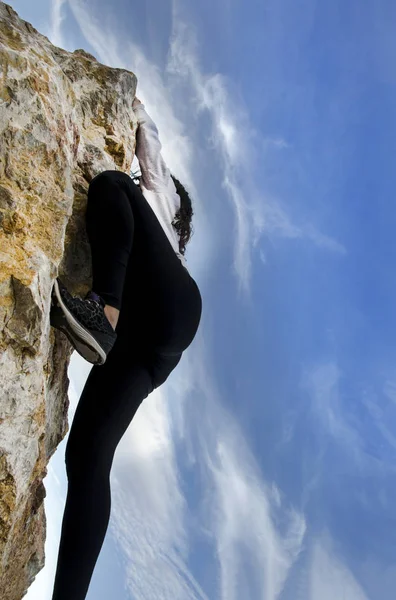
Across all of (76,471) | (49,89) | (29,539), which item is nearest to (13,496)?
(76,471)

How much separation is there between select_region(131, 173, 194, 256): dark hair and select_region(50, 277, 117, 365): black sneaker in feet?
5.23

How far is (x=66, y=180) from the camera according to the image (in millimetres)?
3322

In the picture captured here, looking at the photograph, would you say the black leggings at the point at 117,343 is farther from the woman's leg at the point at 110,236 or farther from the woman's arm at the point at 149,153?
the woman's arm at the point at 149,153

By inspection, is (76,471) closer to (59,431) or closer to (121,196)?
(59,431)

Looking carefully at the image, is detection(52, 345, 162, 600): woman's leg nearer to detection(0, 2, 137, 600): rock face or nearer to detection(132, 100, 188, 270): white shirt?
detection(0, 2, 137, 600): rock face

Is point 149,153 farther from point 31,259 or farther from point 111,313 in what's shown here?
point 31,259

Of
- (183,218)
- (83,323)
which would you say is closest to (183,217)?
(183,218)

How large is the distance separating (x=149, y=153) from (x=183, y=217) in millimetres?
725

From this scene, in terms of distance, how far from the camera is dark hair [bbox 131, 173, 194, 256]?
4332mm

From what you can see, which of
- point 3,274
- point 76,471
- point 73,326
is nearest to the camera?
point 3,274

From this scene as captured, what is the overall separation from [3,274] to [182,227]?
2.13m

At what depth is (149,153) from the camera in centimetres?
461

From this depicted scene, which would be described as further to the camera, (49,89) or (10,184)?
(49,89)

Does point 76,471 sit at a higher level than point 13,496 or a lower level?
higher
